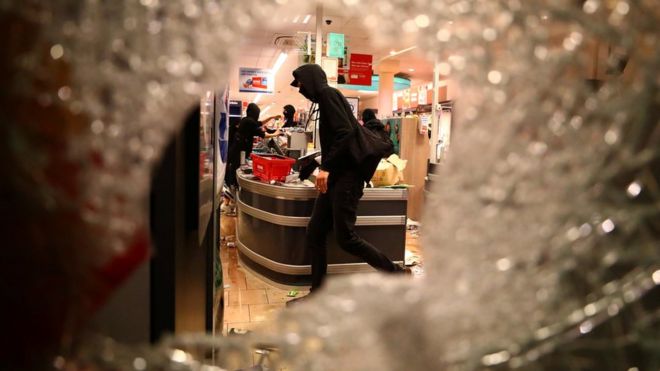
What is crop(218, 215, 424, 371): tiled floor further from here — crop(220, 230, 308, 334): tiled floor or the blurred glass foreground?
the blurred glass foreground

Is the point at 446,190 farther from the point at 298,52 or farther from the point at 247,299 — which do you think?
the point at 298,52

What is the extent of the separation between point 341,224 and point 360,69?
4684 millimetres

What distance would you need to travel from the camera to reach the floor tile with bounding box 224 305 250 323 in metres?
2.45

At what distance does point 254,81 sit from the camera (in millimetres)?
8633

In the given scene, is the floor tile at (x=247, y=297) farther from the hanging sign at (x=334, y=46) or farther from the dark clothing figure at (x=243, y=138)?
the hanging sign at (x=334, y=46)

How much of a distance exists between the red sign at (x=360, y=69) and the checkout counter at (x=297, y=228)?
3.77m

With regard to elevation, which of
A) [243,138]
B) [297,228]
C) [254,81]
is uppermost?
[254,81]

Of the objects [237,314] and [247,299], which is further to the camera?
[247,299]

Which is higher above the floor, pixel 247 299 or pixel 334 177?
pixel 334 177

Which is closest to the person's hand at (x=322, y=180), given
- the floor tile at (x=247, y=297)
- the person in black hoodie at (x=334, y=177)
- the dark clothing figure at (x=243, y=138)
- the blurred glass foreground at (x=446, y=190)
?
the person in black hoodie at (x=334, y=177)

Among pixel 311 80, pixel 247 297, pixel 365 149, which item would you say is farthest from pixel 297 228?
pixel 311 80

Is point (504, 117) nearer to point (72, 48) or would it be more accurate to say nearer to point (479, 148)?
point (479, 148)

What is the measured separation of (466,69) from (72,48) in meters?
0.30

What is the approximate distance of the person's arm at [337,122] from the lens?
2.27m
